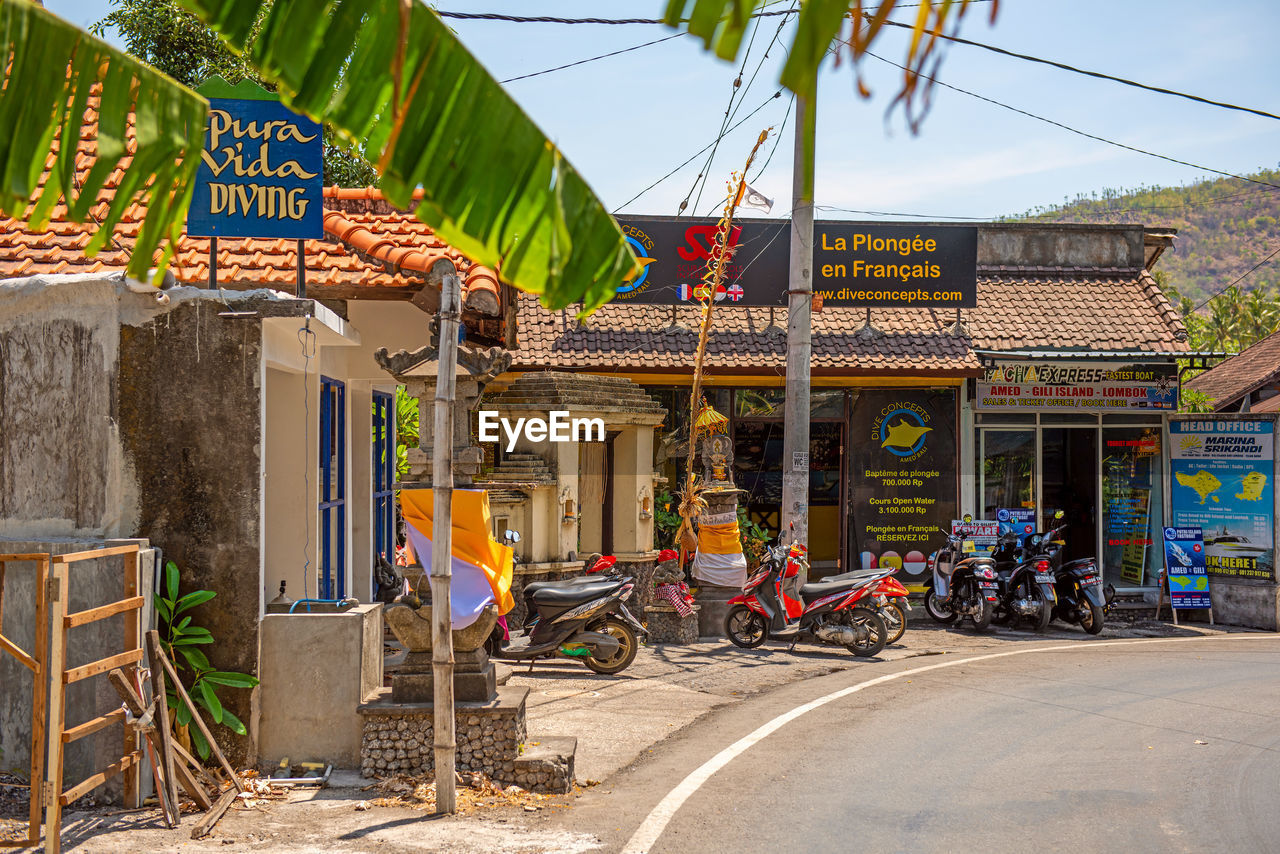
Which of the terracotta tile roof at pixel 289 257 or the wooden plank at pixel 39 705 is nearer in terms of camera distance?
the wooden plank at pixel 39 705

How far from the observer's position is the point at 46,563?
225 inches

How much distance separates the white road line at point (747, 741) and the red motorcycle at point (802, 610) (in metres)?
0.88

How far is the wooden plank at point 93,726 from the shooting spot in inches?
227

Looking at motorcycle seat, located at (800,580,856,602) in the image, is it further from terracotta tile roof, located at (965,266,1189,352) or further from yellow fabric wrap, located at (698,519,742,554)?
terracotta tile roof, located at (965,266,1189,352)

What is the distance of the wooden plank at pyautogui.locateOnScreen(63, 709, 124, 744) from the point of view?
5773mm

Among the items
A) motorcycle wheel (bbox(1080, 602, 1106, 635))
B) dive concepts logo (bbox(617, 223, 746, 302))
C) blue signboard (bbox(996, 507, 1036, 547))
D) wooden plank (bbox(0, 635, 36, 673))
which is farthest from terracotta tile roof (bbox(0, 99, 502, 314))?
motorcycle wheel (bbox(1080, 602, 1106, 635))

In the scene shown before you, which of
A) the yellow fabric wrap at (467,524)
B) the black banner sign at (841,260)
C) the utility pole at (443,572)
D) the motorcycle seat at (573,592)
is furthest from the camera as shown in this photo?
the black banner sign at (841,260)

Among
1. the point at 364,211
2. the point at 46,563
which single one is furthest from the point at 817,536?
the point at 46,563

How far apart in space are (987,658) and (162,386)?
371 inches

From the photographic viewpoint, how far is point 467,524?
24.6ft

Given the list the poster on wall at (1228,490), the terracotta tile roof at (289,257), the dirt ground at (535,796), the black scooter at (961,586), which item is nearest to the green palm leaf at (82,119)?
the dirt ground at (535,796)

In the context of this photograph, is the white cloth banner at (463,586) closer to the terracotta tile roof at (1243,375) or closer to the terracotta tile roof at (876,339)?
the terracotta tile roof at (876,339)

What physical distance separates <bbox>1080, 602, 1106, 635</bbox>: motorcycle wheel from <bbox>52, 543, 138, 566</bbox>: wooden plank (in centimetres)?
1221

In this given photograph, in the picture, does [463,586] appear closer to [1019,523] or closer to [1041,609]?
[1041,609]
